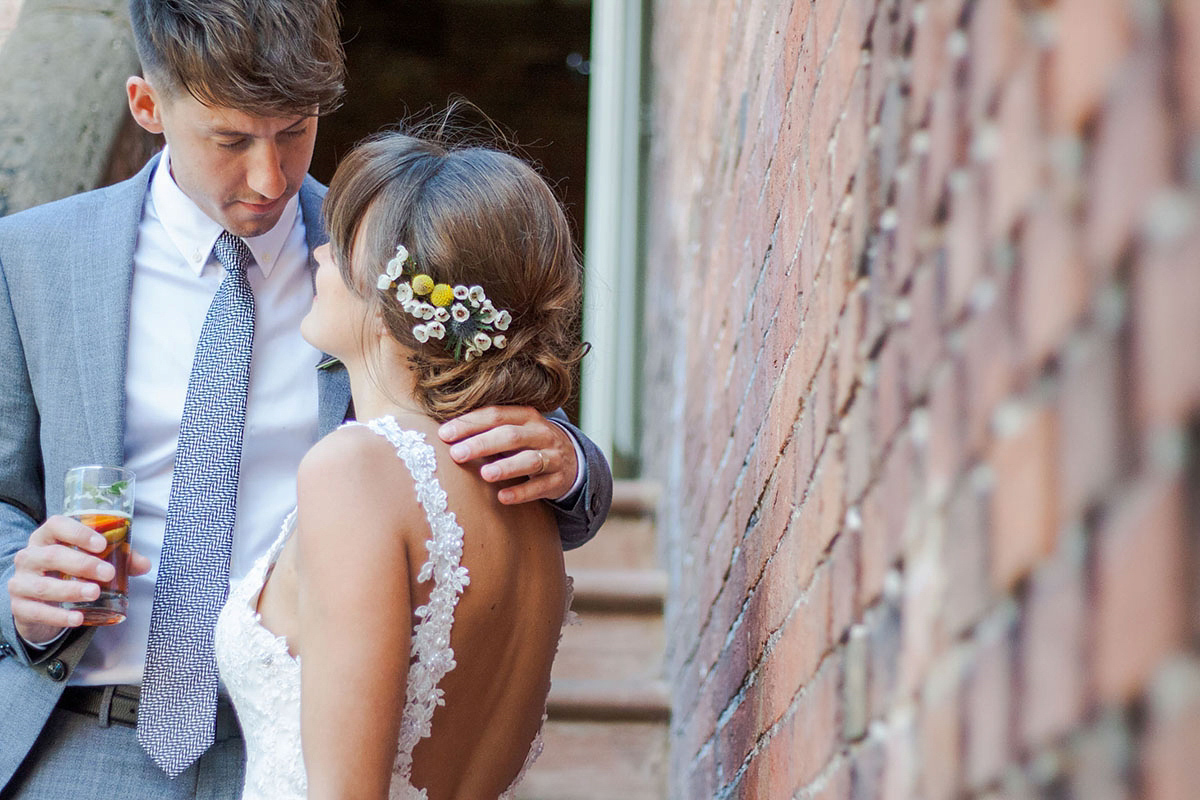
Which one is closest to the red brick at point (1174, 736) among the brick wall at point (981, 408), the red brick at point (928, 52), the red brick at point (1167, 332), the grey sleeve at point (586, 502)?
the brick wall at point (981, 408)

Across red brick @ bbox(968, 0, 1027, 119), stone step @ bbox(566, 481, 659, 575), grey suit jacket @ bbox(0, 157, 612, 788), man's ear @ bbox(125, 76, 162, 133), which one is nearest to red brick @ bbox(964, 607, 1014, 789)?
red brick @ bbox(968, 0, 1027, 119)

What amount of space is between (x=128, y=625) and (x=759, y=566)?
106 cm

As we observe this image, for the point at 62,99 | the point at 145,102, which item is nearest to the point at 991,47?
the point at 145,102

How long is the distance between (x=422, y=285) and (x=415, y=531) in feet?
1.13

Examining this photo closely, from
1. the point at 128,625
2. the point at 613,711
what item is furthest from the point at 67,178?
the point at 613,711

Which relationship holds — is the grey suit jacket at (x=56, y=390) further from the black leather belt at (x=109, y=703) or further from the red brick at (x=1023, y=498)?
the red brick at (x=1023, y=498)

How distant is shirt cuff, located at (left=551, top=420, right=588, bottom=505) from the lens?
183 centimetres

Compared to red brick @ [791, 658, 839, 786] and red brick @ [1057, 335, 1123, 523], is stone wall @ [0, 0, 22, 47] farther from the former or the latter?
red brick @ [1057, 335, 1123, 523]

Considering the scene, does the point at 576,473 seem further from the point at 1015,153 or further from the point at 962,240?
the point at 1015,153

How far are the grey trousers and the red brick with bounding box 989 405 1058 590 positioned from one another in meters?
1.59

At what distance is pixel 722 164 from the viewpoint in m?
2.86

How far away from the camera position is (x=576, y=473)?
1.84m

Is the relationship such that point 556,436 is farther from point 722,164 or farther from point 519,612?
point 722,164

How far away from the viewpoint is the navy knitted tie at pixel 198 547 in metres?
1.91
